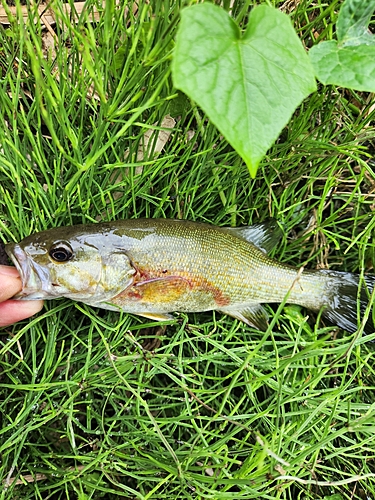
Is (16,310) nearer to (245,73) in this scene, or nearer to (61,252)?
(61,252)

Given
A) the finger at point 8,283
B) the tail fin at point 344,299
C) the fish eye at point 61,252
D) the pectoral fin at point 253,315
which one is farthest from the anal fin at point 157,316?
the tail fin at point 344,299

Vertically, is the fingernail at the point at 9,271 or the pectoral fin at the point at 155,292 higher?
the fingernail at the point at 9,271

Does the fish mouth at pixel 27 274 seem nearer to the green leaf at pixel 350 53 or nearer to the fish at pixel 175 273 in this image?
the fish at pixel 175 273

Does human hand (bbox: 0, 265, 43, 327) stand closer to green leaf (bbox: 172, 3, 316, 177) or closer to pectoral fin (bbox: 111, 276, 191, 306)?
pectoral fin (bbox: 111, 276, 191, 306)

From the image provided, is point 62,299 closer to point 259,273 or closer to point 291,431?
point 259,273

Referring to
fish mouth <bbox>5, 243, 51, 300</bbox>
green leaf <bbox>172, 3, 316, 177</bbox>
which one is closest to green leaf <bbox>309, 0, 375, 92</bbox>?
green leaf <bbox>172, 3, 316, 177</bbox>

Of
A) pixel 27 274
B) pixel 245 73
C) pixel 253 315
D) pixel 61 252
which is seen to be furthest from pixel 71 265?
pixel 245 73
